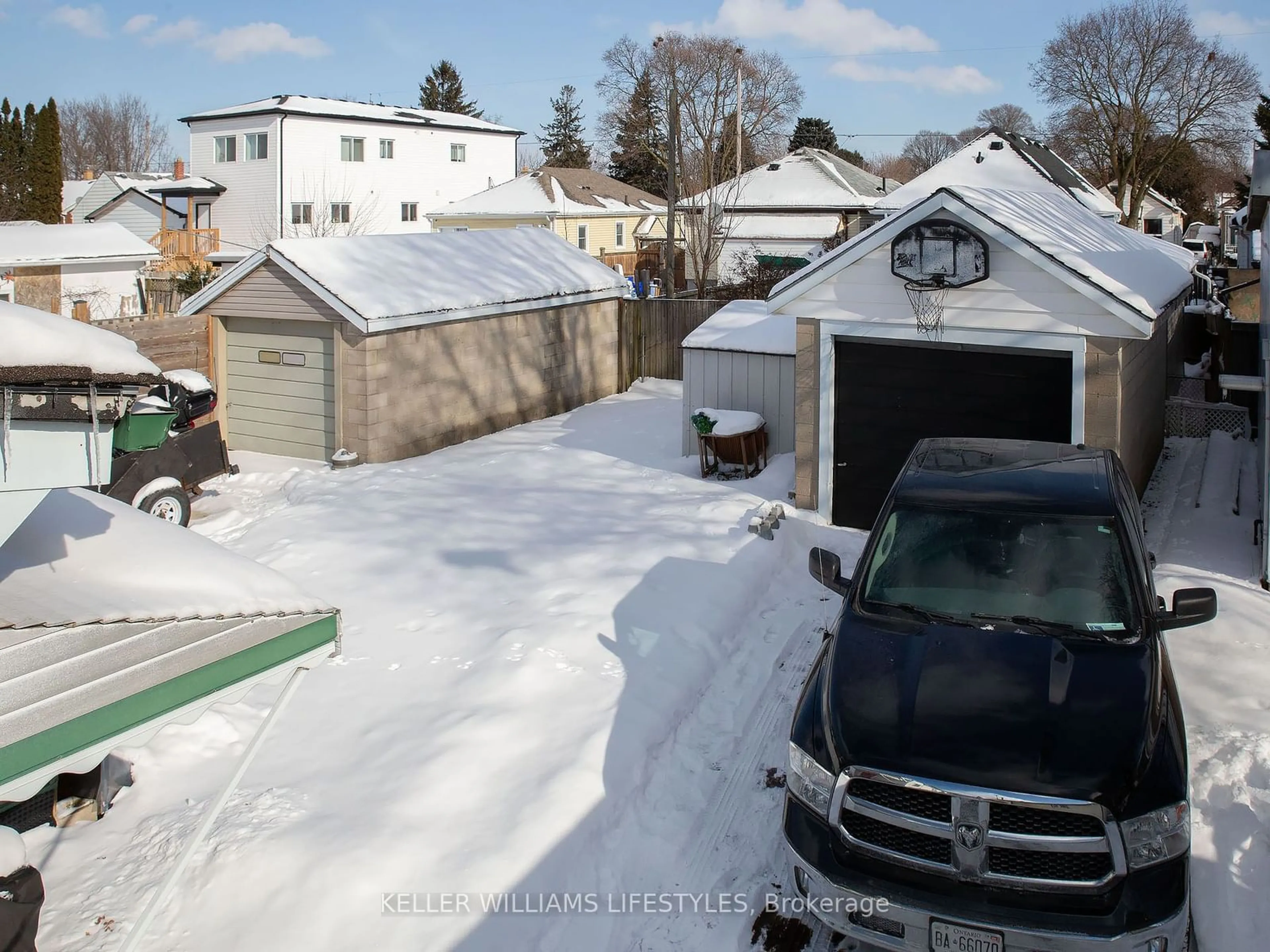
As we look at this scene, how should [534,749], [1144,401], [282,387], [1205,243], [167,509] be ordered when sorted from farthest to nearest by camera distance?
[1205,243] → [282,387] → [167,509] → [1144,401] → [534,749]

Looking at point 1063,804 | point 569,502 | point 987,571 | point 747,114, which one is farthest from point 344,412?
point 747,114

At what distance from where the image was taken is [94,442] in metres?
3.90

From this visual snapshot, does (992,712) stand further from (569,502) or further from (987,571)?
(569,502)

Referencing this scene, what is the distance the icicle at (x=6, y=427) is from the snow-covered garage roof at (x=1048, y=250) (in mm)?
7997

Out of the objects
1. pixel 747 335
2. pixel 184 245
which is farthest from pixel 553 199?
pixel 747 335

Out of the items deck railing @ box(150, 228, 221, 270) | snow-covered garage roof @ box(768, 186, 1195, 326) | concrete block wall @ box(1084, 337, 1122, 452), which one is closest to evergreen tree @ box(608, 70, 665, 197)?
deck railing @ box(150, 228, 221, 270)

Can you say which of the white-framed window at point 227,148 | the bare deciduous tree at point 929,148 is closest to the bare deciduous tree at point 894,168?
the bare deciduous tree at point 929,148

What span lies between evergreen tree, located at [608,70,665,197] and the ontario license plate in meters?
44.6

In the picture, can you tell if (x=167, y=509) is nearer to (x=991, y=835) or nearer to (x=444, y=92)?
(x=991, y=835)

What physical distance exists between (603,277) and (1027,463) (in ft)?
46.0

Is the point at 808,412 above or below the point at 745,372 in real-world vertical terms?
below

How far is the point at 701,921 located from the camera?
205 inches

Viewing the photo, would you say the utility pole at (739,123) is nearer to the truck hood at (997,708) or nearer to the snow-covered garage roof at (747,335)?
the snow-covered garage roof at (747,335)

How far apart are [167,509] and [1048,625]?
9670mm
